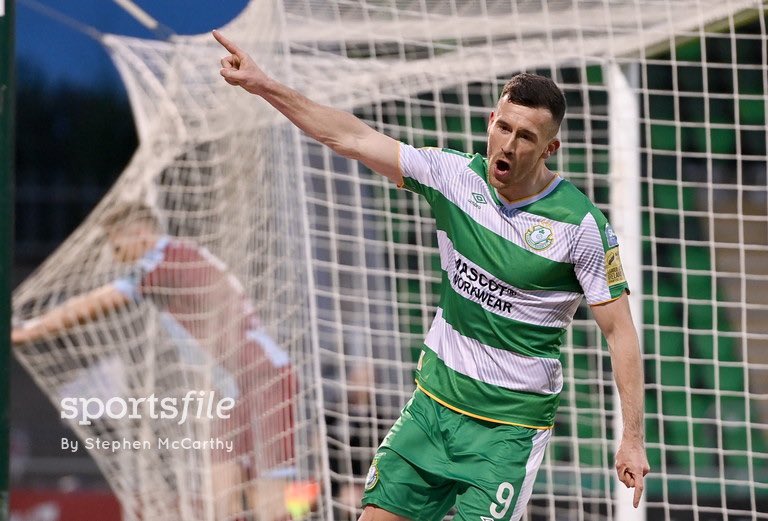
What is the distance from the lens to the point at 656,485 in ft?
23.7

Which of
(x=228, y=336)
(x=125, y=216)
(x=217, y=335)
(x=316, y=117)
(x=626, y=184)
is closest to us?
(x=316, y=117)

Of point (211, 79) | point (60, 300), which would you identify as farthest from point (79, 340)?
point (211, 79)

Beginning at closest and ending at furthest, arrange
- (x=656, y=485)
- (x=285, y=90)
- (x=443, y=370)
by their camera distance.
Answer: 1. (x=285, y=90)
2. (x=443, y=370)
3. (x=656, y=485)

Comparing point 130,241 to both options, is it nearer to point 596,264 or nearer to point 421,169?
point 421,169

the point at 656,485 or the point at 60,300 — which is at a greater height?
the point at 60,300

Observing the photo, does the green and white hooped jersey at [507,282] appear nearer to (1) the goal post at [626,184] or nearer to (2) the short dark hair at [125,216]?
(1) the goal post at [626,184]

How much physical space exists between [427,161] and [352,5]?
2.55 m

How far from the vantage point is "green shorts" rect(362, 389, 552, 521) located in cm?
309

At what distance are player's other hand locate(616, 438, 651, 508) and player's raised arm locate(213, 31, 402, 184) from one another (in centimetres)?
98

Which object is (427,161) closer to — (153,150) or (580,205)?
(580,205)

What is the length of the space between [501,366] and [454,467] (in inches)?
12.2

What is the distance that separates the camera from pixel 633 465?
9.68 feet

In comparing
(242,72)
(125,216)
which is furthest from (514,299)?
(125,216)

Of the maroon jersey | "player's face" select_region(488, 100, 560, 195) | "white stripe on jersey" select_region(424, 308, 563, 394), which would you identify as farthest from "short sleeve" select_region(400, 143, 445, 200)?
the maroon jersey
